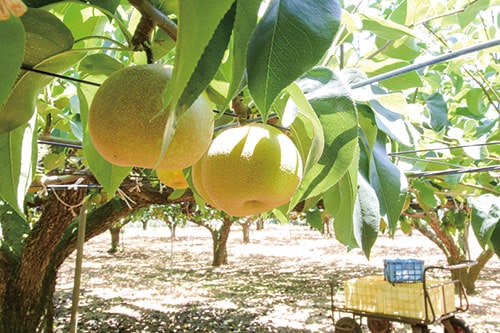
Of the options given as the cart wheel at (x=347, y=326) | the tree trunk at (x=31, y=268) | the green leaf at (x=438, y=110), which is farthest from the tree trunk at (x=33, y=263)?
the cart wheel at (x=347, y=326)

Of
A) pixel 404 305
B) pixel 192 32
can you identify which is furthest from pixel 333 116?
pixel 404 305

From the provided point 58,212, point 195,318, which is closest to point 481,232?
point 58,212

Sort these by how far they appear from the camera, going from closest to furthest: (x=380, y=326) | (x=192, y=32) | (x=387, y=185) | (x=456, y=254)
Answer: (x=192, y=32) < (x=387, y=185) < (x=380, y=326) < (x=456, y=254)

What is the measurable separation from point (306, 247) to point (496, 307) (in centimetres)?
1251

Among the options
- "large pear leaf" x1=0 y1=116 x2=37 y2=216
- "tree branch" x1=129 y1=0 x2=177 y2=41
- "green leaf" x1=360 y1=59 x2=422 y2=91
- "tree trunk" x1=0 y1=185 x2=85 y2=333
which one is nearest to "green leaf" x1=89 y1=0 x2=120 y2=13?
"tree branch" x1=129 y1=0 x2=177 y2=41

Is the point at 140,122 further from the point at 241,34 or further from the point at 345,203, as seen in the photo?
the point at 345,203

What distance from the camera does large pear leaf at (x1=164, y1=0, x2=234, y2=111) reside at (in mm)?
312

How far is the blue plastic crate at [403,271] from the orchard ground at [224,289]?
5.09 ft

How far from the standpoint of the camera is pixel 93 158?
782 millimetres

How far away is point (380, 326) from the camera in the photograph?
7.04 meters

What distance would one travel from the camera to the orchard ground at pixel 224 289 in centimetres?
820

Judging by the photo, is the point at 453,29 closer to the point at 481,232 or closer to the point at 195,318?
the point at 481,232

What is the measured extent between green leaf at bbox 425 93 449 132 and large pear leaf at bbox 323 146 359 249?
137 cm

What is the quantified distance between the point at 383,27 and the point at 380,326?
23.1ft
